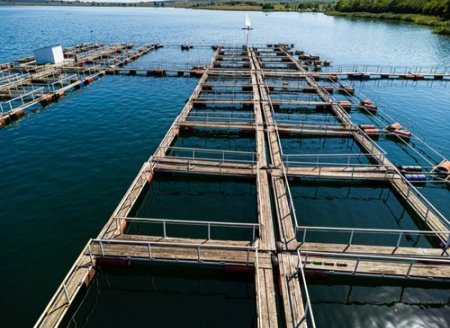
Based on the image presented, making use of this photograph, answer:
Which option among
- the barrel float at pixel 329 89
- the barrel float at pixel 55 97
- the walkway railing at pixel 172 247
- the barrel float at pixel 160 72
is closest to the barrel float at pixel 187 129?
the walkway railing at pixel 172 247

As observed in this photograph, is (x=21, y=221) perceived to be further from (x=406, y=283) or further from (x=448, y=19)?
(x=448, y=19)

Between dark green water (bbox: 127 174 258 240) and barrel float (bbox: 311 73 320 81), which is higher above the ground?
barrel float (bbox: 311 73 320 81)

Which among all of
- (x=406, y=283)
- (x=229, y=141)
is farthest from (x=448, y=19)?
(x=406, y=283)

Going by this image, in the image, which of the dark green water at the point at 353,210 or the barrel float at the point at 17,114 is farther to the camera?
the barrel float at the point at 17,114

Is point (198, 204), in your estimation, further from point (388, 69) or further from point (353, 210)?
point (388, 69)

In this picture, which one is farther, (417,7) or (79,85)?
(417,7)

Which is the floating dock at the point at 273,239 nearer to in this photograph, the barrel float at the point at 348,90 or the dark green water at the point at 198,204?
the dark green water at the point at 198,204

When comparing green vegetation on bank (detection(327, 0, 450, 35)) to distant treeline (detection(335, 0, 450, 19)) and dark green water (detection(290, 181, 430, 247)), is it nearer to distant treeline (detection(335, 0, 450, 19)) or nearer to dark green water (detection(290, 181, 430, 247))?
distant treeline (detection(335, 0, 450, 19))

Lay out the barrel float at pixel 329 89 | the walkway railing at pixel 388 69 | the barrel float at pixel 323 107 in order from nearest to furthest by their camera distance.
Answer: the barrel float at pixel 323 107 → the barrel float at pixel 329 89 → the walkway railing at pixel 388 69

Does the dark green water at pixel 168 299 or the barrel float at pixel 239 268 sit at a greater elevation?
the barrel float at pixel 239 268

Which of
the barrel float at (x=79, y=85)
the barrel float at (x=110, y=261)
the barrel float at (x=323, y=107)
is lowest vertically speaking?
the barrel float at (x=110, y=261)

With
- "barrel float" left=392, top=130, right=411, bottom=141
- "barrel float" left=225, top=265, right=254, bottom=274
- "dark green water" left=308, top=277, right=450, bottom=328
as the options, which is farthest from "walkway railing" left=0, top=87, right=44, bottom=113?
"barrel float" left=392, top=130, right=411, bottom=141

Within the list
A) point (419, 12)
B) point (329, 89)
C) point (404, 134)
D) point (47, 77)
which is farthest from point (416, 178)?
point (419, 12)
